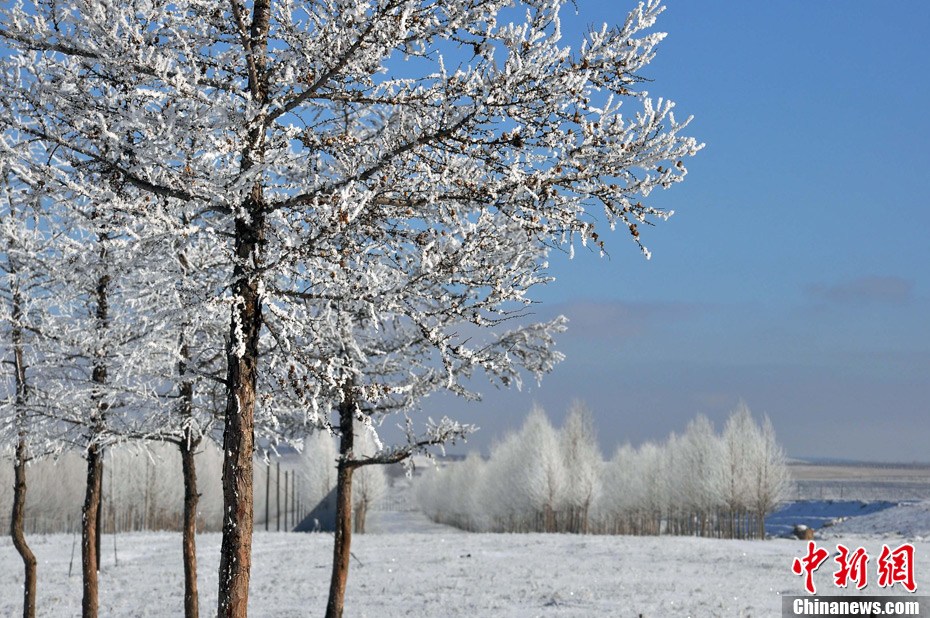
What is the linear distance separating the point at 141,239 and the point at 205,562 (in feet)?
65.2

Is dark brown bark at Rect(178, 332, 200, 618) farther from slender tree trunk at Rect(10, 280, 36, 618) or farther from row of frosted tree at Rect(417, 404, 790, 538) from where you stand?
row of frosted tree at Rect(417, 404, 790, 538)

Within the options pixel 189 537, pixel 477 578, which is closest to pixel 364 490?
pixel 477 578

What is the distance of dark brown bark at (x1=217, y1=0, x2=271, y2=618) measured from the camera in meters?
6.59

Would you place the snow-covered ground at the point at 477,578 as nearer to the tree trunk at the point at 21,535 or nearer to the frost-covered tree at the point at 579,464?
the tree trunk at the point at 21,535

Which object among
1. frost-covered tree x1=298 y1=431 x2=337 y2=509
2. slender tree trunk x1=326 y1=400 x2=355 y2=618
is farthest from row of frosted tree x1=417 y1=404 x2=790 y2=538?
slender tree trunk x1=326 y1=400 x2=355 y2=618

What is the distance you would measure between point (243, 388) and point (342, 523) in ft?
21.1

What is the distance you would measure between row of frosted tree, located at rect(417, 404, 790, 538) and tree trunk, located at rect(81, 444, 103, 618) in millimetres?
42101

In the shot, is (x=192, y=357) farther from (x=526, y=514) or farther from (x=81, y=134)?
(x=526, y=514)

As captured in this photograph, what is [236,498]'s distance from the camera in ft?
21.9

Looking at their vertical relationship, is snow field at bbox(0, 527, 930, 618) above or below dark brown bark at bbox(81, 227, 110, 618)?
below

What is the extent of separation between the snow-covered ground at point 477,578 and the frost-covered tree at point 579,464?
2588 cm

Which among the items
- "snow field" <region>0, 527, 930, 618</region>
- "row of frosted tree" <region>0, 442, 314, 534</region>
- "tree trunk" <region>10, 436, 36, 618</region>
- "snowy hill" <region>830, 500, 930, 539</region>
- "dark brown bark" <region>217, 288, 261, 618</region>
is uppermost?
"dark brown bark" <region>217, 288, 261, 618</region>

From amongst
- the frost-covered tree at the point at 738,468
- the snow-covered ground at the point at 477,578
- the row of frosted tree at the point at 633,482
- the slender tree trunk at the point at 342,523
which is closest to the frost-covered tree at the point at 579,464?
the row of frosted tree at the point at 633,482

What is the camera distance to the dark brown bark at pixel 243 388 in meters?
6.59
